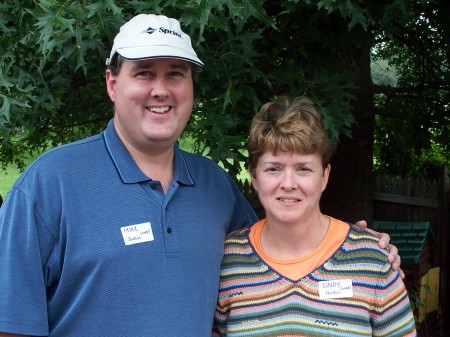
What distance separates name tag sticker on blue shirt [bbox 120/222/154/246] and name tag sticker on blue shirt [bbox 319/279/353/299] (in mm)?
632

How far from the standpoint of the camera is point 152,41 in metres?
2.29

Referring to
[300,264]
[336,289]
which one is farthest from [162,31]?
[336,289]

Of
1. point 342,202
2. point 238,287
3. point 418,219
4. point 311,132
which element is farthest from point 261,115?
point 418,219

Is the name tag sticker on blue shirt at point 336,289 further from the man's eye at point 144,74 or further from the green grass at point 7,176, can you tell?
the green grass at point 7,176

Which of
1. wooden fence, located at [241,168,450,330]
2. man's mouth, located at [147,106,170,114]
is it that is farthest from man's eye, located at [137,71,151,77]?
wooden fence, located at [241,168,450,330]

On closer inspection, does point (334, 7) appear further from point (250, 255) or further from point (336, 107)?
point (250, 255)

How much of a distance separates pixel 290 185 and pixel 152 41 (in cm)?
70

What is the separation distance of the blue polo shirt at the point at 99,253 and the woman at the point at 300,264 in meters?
0.18

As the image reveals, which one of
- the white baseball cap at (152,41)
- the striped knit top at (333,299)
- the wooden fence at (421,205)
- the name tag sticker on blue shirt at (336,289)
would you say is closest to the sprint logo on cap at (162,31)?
the white baseball cap at (152,41)

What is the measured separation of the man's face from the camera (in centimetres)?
229

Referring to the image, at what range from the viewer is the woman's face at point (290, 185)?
7.82 ft

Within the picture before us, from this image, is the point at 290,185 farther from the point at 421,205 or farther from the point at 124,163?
the point at 421,205

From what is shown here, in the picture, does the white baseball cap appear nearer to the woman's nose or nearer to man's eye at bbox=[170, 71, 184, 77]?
man's eye at bbox=[170, 71, 184, 77]

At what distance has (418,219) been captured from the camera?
7059mm
